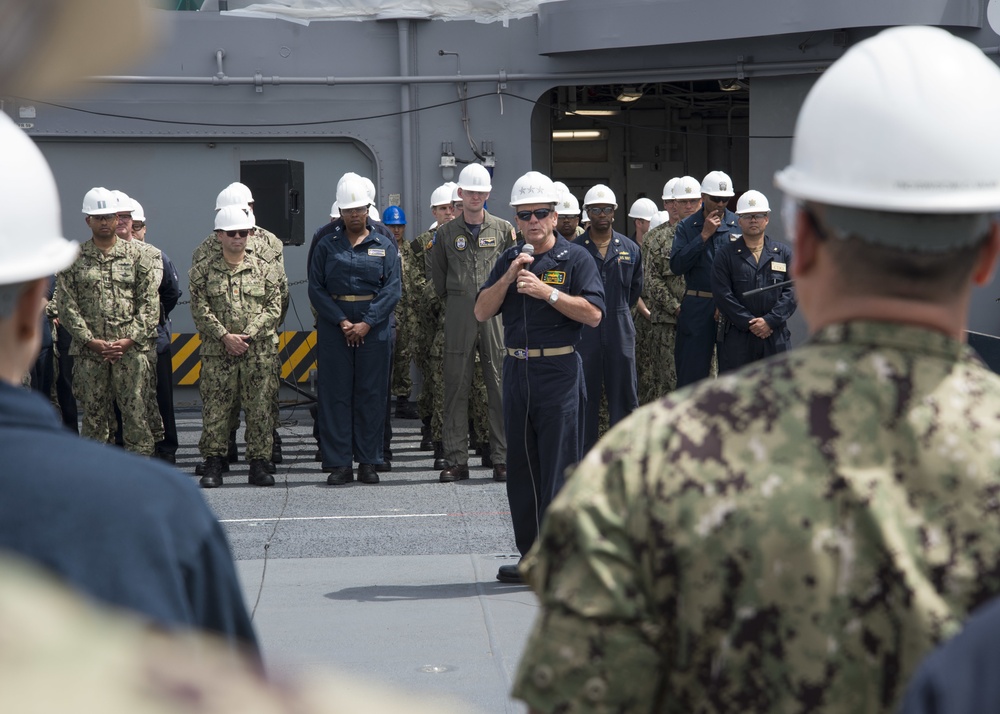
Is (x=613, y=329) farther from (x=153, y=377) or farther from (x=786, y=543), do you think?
(x=786, y=543)

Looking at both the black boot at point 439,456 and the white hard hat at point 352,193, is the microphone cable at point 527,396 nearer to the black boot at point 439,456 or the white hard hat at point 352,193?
the white hard hat at point 352,193

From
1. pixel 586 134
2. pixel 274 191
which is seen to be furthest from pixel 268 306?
pixel 586 134

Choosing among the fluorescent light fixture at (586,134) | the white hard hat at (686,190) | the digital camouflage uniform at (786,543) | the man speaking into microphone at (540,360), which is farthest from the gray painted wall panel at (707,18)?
the digital camouflage uniform at (786,543)

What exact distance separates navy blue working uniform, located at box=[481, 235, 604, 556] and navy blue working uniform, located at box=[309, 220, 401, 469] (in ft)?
9.99

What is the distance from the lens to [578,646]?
142 cm

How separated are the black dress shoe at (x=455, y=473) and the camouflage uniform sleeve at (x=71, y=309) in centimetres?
279

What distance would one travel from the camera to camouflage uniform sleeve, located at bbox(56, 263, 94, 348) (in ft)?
31.4

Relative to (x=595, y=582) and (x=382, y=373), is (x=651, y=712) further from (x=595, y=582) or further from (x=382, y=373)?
(x=382, y=373)

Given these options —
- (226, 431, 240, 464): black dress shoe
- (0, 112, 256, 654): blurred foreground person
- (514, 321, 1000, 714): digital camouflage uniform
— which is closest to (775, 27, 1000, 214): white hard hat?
(514, 321, 1000, 714): digital camouflage uniform

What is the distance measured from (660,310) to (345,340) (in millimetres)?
3136

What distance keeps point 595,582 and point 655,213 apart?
12.3 meters

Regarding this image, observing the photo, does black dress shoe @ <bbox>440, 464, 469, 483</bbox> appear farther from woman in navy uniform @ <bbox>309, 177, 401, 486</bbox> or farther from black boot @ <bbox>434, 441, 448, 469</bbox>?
A: woman in navy uniform @ <bbox>309, 177, 401, 486</bbox>

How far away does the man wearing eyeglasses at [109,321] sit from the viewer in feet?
31.5

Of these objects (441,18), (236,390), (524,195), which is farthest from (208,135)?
(524,195)
